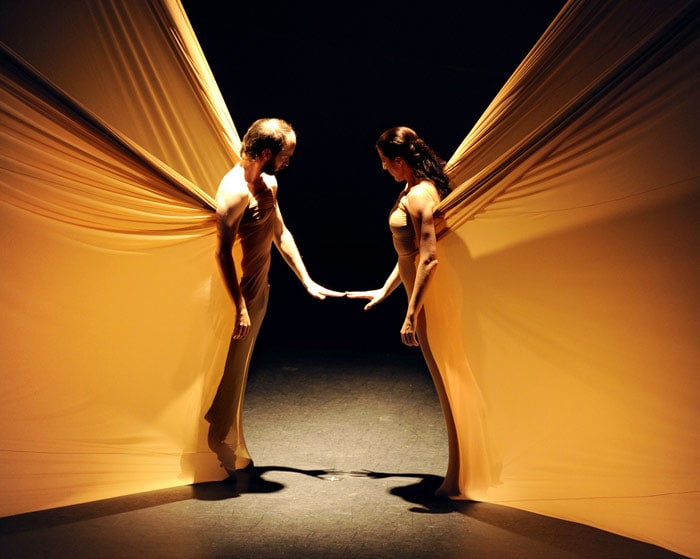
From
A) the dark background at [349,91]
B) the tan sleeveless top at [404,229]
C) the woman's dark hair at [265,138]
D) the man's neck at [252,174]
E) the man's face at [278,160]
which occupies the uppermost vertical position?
the dark background at [349,91]

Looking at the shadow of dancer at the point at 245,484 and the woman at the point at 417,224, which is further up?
the woman at the point at 417,224

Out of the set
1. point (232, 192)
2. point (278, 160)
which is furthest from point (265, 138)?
point (232, 192)

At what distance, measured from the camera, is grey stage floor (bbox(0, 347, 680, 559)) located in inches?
108

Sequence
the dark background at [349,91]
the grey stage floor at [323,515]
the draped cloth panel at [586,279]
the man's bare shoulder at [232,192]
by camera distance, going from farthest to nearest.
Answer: the dark background at [349,91] → the man's bare shoulder at [232,192] → the grey stage floor at [323,515] → the draped cloth panel at [586,279]

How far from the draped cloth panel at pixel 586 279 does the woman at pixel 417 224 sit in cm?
6

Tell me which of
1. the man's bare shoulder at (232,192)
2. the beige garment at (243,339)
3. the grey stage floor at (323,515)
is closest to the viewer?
the grey stage floor at (323,515)

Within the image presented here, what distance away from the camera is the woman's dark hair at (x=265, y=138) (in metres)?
3.02

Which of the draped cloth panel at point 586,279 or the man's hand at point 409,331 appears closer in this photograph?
the draped cloth panel at point 586,279

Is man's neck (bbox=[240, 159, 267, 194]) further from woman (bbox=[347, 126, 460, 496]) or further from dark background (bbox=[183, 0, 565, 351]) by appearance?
dark background (bbox=[183, 0, 565, 351])

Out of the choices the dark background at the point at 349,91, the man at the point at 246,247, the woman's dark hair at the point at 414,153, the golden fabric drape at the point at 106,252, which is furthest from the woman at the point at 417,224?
the dark background at the point at 349,91

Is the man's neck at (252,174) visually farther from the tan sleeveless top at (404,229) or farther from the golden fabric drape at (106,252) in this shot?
the tan sleeveless top at (404,229)

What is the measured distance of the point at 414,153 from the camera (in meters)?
3.09

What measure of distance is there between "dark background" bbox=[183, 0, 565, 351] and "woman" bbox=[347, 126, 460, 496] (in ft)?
6.86

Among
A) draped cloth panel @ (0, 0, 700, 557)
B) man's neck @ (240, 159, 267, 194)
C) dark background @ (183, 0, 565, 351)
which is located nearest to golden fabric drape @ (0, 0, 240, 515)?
draped cloth panel @ (0, 0, 700, 557)
